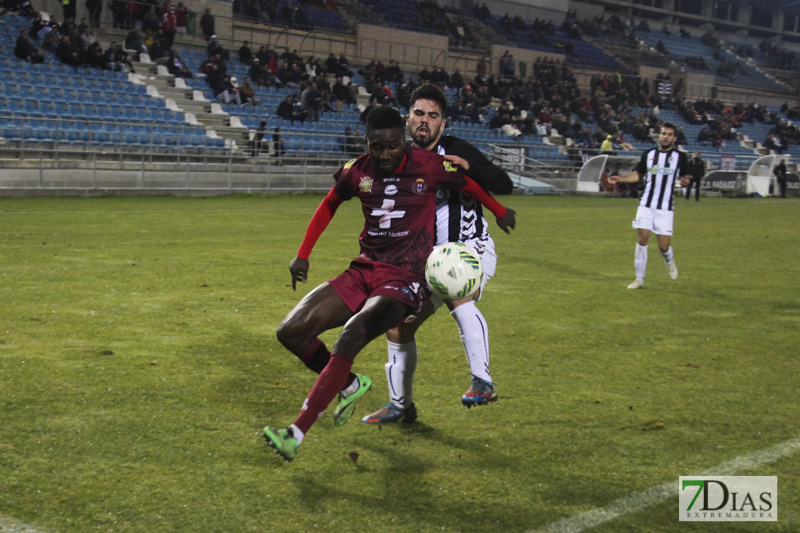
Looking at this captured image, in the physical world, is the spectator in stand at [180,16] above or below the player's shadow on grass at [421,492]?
above

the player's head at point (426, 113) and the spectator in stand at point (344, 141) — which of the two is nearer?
the player's head at point (426, 113)

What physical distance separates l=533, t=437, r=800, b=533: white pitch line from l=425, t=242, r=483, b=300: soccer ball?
1421 millimetres

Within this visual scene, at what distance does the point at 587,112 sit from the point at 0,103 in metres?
30.5

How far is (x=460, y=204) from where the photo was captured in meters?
5.00

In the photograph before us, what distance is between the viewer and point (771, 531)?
330cm

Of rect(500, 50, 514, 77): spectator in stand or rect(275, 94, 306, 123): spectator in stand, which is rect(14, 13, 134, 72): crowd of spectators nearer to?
rect(275, 94, 306, 123): spectator in stand

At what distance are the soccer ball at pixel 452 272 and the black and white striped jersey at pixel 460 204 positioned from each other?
0.48 m

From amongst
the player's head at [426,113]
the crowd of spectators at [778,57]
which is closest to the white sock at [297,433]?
the player's head at [426,113]

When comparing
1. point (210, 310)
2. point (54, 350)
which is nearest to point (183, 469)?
point (54, 350)

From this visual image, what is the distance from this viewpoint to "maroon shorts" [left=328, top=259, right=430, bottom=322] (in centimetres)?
427

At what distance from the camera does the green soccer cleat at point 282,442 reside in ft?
11.8

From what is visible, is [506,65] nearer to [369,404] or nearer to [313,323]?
[369,404]

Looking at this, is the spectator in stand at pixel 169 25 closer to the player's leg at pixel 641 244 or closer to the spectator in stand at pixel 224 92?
the spectator in stand at pixel 224 92

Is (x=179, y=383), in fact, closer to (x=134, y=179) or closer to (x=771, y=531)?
(x=771, y=531)
